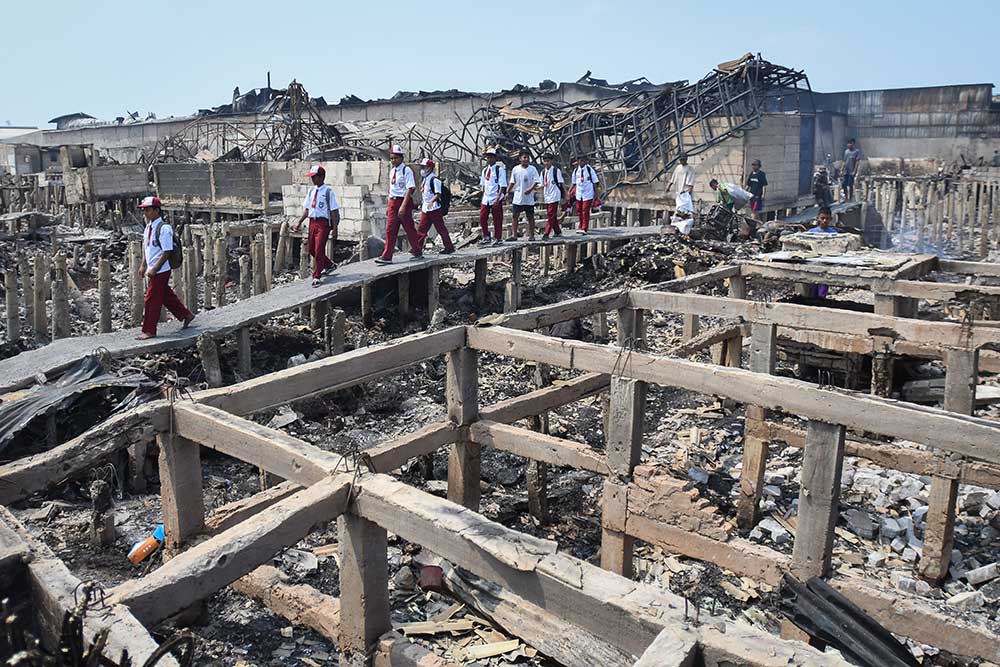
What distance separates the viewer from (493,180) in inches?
531

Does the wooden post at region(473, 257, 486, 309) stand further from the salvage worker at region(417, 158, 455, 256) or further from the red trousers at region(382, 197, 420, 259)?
the red trousers at region(382, 197, 420, 259)

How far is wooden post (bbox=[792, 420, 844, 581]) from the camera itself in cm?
435

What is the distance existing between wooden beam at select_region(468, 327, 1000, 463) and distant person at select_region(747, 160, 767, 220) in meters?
14.4

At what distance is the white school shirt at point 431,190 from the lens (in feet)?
38.5

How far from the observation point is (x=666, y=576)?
242 inches

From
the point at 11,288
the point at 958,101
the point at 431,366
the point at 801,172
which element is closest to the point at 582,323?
the point at 431,366

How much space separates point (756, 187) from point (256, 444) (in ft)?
55.4

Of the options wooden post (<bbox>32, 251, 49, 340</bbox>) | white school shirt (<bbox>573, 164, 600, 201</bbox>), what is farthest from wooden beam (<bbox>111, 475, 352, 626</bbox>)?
white school shirt (<bbox>573, 164, 600, 201</bbox>)

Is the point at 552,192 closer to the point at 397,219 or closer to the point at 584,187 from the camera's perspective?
the point at 584,187

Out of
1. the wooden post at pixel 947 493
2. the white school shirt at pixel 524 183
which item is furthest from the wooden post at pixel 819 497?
the white school shirt at pixel 524 183

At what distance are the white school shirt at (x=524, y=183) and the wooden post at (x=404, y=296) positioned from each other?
247 cm

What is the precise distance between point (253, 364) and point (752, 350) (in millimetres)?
6709

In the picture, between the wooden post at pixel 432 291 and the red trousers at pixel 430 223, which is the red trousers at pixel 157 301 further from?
the wooden post at pixel 432 291

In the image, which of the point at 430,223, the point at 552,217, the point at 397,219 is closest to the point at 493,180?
the point at 430,223
